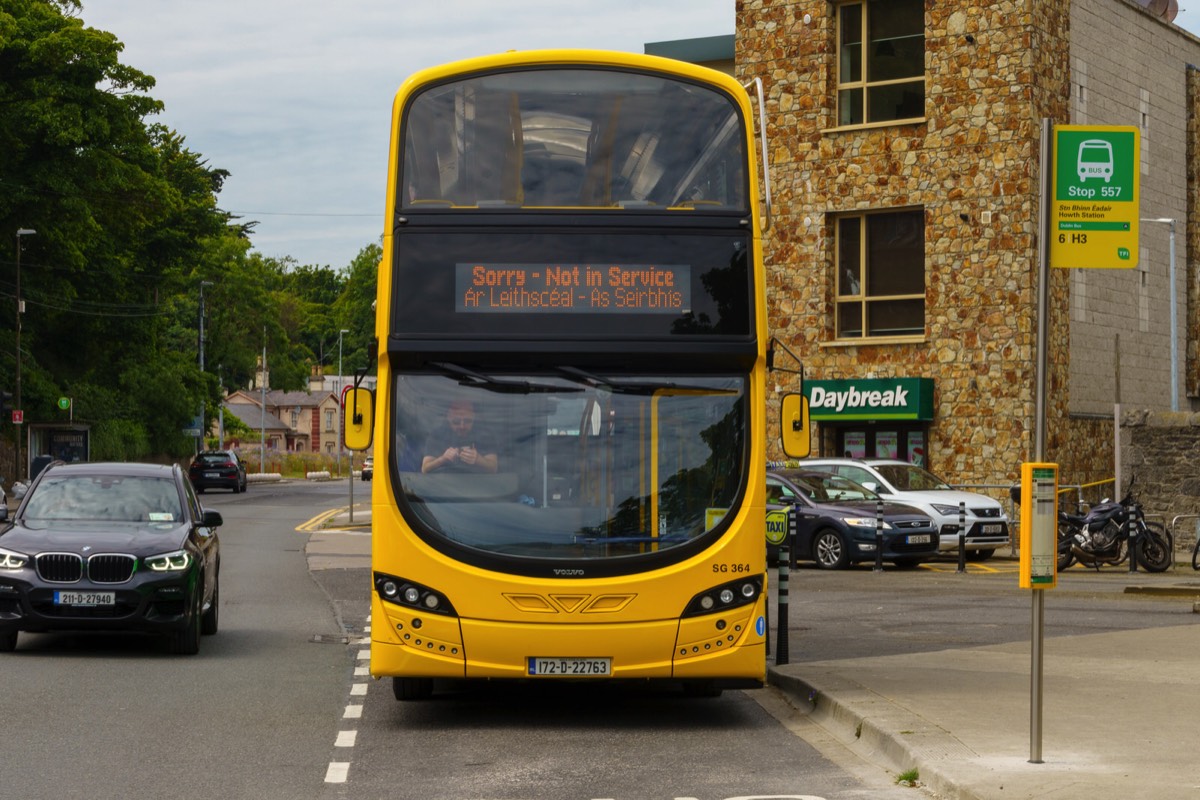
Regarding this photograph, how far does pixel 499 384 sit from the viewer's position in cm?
1167

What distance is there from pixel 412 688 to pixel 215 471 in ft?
184

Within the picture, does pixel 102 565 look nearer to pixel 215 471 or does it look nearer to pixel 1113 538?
pixel 1113 538

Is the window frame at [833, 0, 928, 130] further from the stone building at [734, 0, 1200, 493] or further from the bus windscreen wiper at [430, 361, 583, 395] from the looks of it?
the bus windscreen wiper at [430, 361, 583, 395]

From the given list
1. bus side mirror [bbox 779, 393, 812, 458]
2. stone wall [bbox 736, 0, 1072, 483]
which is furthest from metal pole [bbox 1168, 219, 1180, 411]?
bus side mirror [bbox 779, 393, 812, 458]

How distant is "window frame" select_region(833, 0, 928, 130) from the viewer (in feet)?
121

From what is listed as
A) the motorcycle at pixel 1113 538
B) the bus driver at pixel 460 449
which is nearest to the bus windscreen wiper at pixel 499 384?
the bus driver at pixel 460 449

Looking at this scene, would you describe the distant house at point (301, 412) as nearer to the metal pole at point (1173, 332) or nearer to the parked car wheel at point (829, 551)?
the metal pole at point (1173, 332)

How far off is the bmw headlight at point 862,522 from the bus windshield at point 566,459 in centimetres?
1603

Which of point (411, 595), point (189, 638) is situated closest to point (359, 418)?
point (411, 595)

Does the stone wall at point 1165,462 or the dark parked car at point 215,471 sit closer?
the stone wall at point 1165,462

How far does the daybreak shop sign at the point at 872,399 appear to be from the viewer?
36.0 m

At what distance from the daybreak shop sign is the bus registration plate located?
80.7ft

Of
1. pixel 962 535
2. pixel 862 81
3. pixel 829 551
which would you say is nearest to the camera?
pixel 962 535

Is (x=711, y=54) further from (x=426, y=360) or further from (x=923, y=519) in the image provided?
(x=426, y=360)
